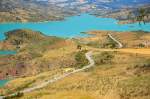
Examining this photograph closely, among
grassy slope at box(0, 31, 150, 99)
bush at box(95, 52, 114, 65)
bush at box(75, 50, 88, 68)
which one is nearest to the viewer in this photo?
grassy slope at box(0, 31, 150, 99)

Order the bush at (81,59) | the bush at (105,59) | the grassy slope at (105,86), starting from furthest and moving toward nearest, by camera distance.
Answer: the bush at (81,59) < the bush at (105,59) < the grassy slope at (105,86)

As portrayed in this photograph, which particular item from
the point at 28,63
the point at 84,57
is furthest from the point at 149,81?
the point at 28,63

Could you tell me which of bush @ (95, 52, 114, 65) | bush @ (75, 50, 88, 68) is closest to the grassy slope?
bush @ (95, 52, 114, 65)

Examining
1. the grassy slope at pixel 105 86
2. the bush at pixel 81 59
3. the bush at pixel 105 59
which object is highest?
the grassy slope at pixel 105 86

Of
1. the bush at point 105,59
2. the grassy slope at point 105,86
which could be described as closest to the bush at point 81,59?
the bush at point 105,59

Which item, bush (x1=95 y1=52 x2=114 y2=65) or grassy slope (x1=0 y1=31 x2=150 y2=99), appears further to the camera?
bush (x1=95 y1=52 x2=114 y2=65)

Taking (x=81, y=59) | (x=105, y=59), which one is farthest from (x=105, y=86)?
(x=81, y=59)

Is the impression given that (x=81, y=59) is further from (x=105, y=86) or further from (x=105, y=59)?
(x=105, y=86)

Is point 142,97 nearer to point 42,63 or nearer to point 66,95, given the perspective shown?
point 66,95

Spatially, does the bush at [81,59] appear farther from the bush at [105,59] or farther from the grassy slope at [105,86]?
the grassy slope at [105,86]

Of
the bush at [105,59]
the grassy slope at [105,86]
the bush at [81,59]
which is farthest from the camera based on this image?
the bush at [81,59]

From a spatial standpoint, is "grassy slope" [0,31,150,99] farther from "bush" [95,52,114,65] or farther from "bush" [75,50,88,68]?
"bush" [75,50,88,68]
